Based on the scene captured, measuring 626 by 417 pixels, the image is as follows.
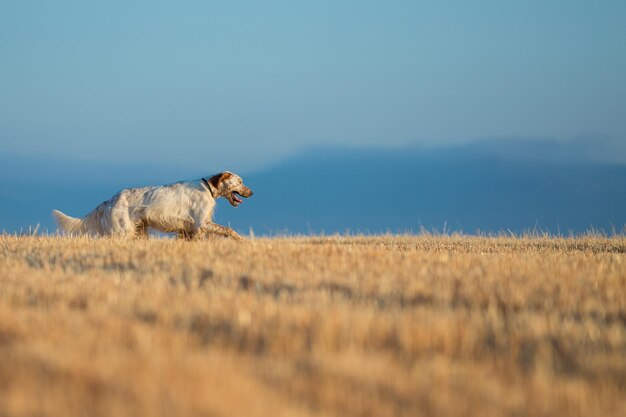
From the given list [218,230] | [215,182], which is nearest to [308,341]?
[218,230]

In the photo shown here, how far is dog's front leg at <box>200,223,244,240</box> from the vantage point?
13.7 meters

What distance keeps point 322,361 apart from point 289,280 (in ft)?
8.86

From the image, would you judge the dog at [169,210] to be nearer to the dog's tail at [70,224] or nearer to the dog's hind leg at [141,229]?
the dog's hind leg at [141,229]

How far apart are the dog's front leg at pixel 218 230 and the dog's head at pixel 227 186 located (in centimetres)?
64

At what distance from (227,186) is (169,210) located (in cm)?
120

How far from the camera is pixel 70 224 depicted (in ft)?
47.2

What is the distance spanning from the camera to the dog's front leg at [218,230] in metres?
13.7

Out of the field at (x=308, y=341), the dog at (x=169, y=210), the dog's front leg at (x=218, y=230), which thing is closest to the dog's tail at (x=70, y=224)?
the dog at (x=169, y=210)

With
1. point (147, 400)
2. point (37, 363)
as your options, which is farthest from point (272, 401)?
point (37, 363)

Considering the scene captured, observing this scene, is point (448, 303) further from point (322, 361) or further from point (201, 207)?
point (201, 207)

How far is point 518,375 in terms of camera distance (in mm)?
3750

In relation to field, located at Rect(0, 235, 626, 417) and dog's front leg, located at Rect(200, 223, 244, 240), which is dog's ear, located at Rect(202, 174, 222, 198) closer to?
dog's front leg, located at Rect(200, 223, 244, 240)

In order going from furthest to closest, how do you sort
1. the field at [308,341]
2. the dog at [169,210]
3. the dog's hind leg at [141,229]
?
1. the dog's hind leg at [141,229]
2. the dog at [169,210]
3. the field at [308,341]

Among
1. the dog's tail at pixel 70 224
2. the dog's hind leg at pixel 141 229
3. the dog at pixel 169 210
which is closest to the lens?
the dog at pixel 169 210
